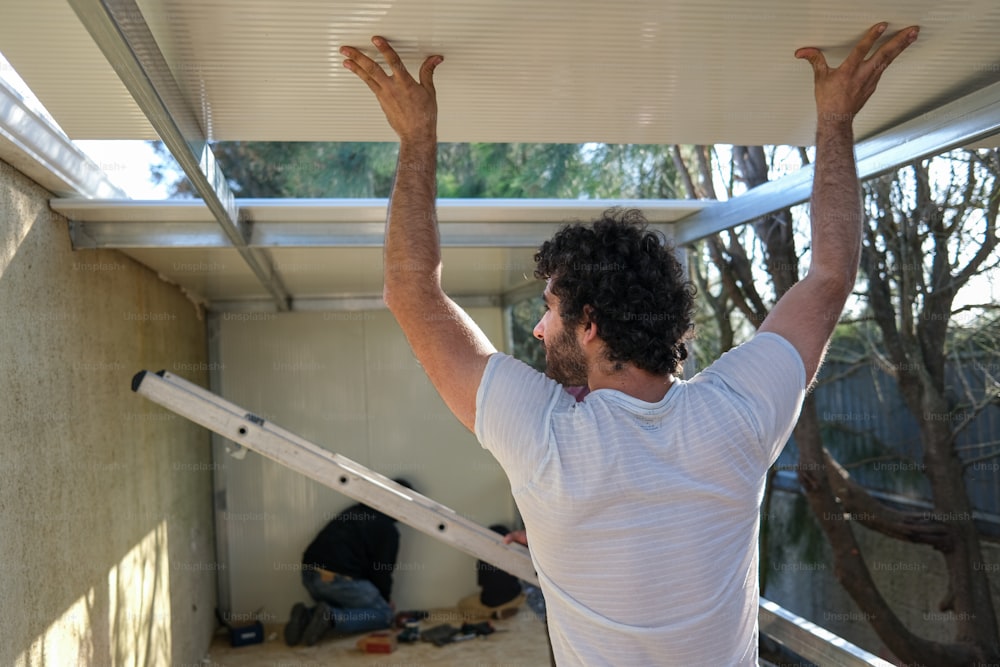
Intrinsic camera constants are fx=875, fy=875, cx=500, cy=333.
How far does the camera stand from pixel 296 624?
22.4 feet

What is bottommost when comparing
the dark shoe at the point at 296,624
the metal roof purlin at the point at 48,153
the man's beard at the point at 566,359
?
the dark shoe at the point at 296,624

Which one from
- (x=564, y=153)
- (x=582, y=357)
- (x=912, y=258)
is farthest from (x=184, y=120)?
(x=564, y=153)

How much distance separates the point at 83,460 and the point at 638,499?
10.1 feet

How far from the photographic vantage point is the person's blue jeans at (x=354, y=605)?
6.94 meters

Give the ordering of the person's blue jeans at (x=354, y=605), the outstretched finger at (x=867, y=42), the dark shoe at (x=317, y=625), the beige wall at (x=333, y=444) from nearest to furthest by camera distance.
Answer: the outstretched finger at (x=867, y=42) < the dark shoe at (x=317, y=625) < the person's blue jeans at (x=354, y=605) < the beige wall at (x=333, y=444)

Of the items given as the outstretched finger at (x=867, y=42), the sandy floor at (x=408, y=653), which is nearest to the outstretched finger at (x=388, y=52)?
the outstretched finger at (x=867, y=42)

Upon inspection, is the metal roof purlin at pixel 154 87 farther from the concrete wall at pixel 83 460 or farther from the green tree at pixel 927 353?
the green tree at pixel 927 353

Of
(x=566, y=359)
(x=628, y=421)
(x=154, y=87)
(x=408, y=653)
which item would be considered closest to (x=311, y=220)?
(x=154, y=87)

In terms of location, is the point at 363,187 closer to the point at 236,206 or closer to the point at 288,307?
the point at 288,307

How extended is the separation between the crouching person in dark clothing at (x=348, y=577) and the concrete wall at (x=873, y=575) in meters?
3.44

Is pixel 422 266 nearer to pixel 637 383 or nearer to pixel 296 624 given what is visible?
pixel 637 383

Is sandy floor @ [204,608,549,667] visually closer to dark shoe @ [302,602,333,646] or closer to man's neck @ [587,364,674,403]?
dark shoe @ [302,602,333,646]

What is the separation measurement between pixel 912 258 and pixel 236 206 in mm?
4271

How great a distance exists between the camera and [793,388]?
1.63m
